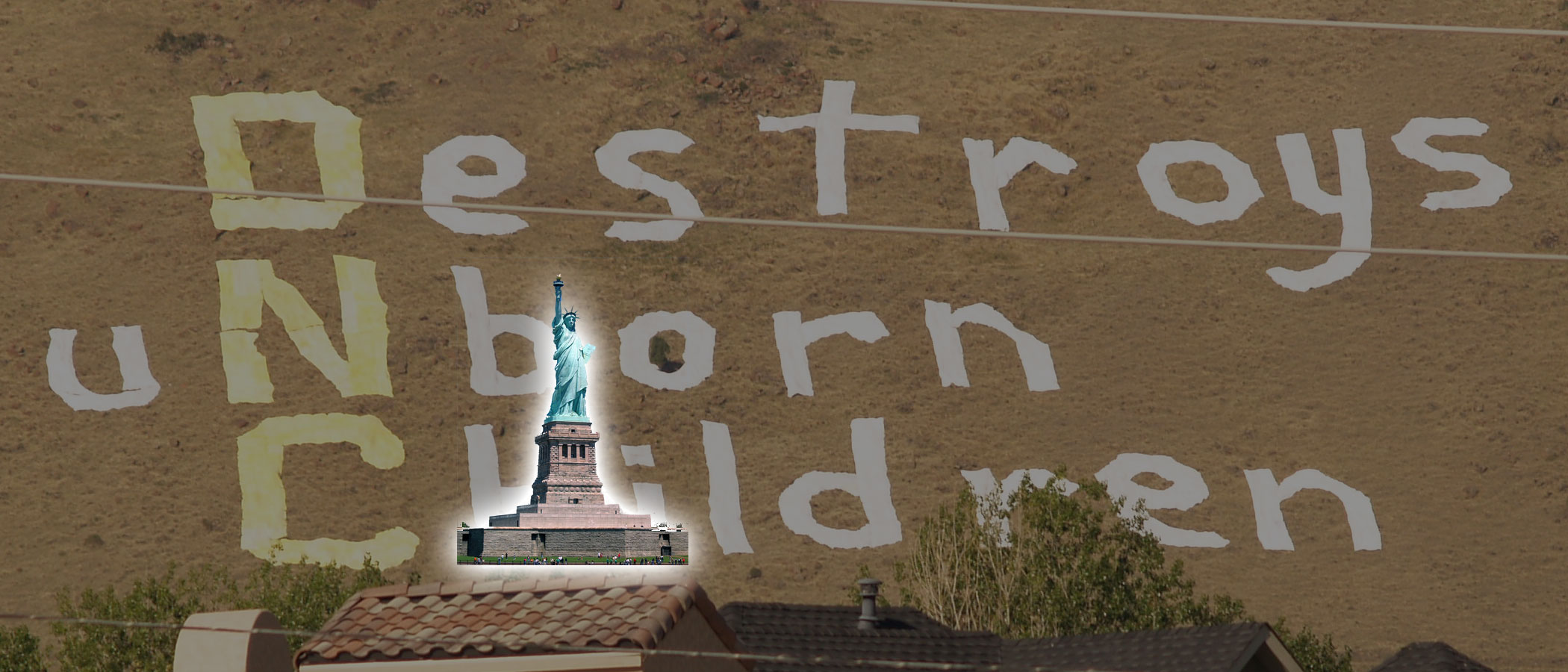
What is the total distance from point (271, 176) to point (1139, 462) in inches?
2148

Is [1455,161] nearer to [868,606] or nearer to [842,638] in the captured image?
[868,606]

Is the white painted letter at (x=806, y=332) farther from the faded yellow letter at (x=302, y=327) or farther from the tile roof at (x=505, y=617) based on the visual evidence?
the tile roof at (x=505, y=617)

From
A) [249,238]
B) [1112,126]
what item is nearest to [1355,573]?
[1112,126]

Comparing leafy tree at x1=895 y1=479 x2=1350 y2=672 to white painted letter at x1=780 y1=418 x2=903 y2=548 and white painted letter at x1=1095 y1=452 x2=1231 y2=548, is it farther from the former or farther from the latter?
white painted letter at x1=1095 y1=452 x2=1231 y2=548

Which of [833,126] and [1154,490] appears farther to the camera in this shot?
[833,126]

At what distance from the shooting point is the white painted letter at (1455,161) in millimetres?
119125

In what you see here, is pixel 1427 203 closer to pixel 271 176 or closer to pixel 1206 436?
pixel 1206 436

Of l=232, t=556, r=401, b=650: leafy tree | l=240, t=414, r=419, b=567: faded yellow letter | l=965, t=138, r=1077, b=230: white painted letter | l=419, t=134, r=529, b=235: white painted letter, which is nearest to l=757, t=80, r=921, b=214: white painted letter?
l=965, t=138, r=1077, b=230: white painted letter

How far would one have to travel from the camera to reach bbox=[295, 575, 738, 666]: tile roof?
50.0ft

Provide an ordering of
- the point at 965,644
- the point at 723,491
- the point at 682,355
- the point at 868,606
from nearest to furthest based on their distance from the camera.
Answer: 1. the point at 965,644
2. the point at 868,606
3. the point at 723,491
4. the point at 682,355

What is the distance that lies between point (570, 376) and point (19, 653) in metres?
21.1

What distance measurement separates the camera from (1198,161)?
418 feet

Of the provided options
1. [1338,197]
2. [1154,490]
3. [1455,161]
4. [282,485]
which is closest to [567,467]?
[282,485]

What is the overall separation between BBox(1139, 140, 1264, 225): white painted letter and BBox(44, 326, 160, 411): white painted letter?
2229 inches
